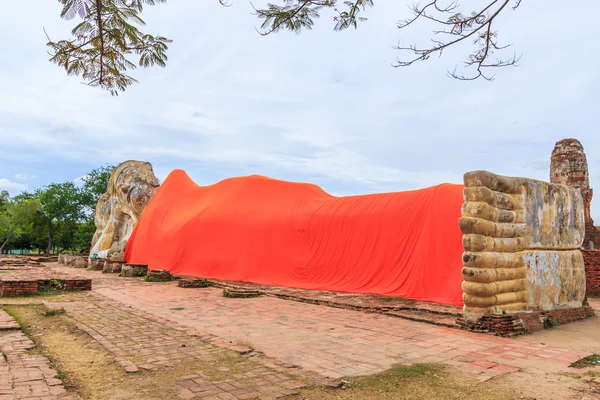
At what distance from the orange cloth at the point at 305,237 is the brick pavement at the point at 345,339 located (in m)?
2.83

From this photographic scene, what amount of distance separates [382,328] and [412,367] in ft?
6.87

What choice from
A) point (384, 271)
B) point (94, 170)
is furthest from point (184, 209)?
point (94, 170)

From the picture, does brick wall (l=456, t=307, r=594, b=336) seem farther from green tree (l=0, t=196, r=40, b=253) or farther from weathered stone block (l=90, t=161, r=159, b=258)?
green tree (l=0, t=196, r=40, b=253)

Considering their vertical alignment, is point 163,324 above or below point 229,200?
below

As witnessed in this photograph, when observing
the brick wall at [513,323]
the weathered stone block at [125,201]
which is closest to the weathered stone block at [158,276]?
the weathered stone block at [125,201]

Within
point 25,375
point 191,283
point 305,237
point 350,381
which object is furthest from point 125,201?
point 350,381

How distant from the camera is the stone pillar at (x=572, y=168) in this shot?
1459 cm

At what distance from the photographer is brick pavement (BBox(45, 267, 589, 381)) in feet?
15.0

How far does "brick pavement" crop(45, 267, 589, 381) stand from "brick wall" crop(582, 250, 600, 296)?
729 cm

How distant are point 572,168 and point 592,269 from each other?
4349 millimetres

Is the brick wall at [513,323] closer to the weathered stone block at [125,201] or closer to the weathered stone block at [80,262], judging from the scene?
the weathered stone block at [125,201]

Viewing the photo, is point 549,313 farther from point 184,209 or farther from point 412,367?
point 184,209

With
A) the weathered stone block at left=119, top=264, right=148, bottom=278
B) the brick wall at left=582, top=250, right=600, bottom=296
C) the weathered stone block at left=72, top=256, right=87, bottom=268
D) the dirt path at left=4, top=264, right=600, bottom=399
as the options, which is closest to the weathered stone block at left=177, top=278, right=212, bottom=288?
the dirt path at left=4, top=264, right=600, bottom=399

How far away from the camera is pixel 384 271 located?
11.0 m
